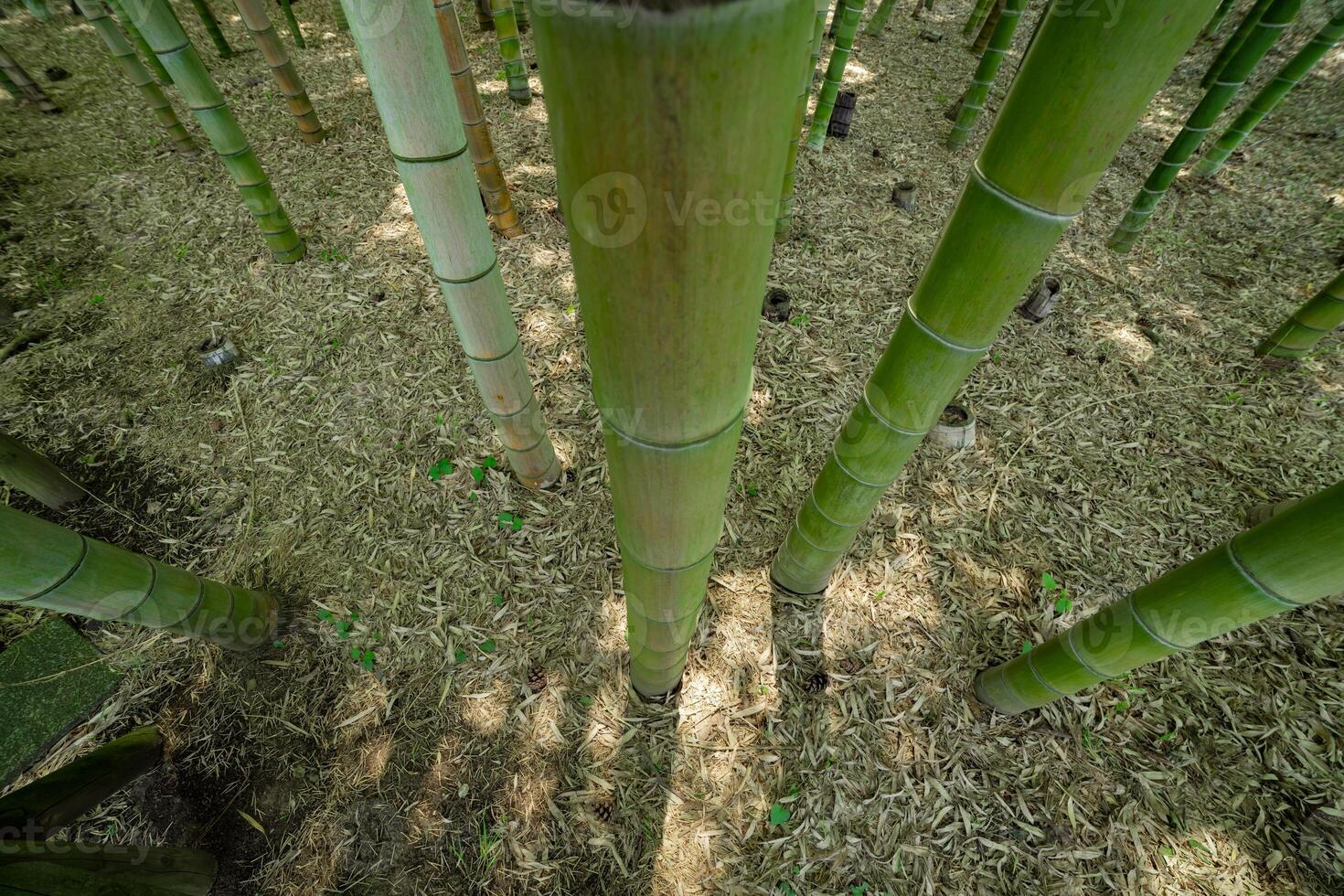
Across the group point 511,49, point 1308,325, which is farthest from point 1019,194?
point 511,49

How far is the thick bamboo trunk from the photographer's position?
7.80ft

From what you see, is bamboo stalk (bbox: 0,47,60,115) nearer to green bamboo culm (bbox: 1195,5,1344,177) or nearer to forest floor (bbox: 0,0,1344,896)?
forest floor (bbox: 0,0,1344,896)

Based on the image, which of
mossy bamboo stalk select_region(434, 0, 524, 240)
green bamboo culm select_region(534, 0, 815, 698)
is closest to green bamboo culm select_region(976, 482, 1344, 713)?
green bamboo culm select_region(534, 0, 815, 698)

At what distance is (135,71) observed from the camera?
379 cm

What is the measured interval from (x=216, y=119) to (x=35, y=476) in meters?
2.12

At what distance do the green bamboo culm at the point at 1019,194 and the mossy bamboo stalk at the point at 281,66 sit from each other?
15.6 ft

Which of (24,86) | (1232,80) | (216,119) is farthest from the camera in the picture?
(24,86)

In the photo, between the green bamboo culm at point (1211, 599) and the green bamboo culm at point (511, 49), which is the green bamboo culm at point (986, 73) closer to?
the green bamboo culm at point (511, 49)

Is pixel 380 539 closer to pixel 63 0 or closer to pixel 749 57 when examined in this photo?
pixel 749 57

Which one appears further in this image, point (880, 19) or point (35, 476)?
point (880, 19)

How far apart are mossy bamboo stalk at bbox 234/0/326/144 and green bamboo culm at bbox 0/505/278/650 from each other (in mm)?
3794

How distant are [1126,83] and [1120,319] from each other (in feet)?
12.2

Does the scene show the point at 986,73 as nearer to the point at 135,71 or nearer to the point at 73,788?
the point at 135,71

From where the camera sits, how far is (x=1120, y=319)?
354 cm
